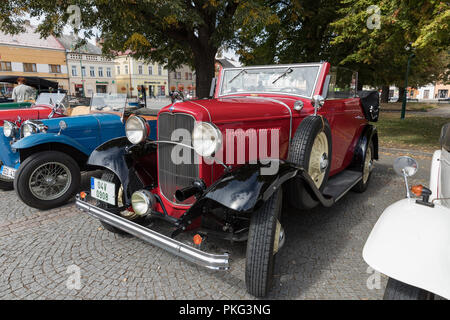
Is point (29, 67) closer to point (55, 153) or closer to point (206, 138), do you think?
point (55, 153)

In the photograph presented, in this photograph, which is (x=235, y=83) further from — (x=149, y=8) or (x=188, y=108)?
(x=149, y=8)

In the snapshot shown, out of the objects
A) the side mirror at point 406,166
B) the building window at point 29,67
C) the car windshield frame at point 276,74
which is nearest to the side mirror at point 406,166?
the side mirror at point 406,166

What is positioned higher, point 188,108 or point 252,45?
point 252,45

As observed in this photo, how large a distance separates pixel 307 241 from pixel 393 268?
5.49 feet

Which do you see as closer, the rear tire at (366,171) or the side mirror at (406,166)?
the side mirror at (406,166)

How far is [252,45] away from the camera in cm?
1390

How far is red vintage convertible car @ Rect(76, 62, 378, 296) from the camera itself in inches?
85.4

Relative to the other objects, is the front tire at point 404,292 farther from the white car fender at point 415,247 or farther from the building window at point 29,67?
the building window at point 29,67

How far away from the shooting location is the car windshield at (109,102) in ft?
17.4

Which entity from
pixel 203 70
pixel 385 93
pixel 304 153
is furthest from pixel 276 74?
pixel 385 93

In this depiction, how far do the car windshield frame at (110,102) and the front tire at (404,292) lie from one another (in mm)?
4872

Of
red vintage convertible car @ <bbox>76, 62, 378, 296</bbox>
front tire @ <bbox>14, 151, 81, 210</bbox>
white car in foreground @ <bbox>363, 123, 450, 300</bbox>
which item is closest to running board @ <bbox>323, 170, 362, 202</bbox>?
red vintage convertible car @ <bbox>76, 62, 378, 296</bbox>

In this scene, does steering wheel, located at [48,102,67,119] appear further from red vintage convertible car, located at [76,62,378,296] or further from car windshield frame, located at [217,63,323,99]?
car windshield frame, located at [217,63,323,99]
